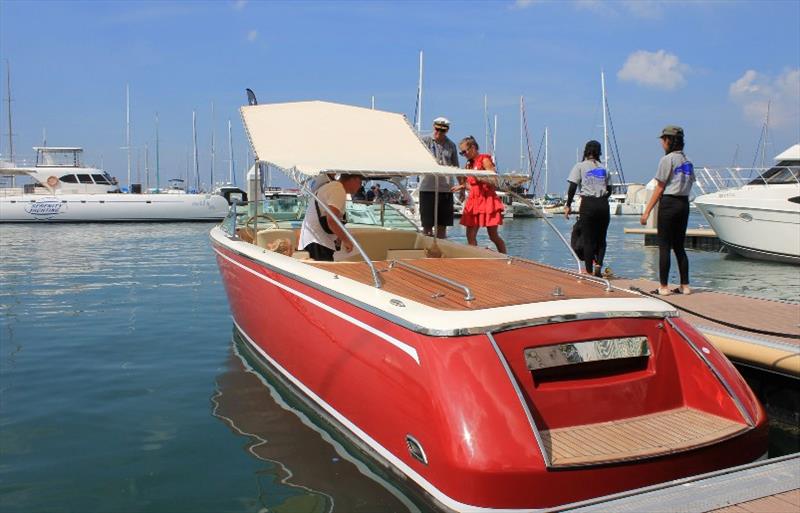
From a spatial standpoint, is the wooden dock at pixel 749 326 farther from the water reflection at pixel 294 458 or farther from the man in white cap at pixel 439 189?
the water reflection at pixel 294 458

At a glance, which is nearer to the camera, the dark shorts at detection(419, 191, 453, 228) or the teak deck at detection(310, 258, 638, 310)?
the teak deck at detection(310, 258, 638, 310)

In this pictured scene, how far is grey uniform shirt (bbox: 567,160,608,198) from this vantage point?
8203 millimetres

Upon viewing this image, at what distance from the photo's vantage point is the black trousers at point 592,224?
8.23 meters

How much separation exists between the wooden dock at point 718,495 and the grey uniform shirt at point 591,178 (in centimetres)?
521

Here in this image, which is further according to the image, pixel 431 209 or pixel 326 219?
pixel 431 209

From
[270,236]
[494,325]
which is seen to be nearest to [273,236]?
[270,236]

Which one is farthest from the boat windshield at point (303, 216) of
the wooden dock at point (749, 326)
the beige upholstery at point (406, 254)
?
the wooden dock at point (749, 326)

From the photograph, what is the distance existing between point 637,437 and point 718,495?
21.7 inches

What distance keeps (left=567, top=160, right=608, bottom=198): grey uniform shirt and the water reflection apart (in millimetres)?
4241

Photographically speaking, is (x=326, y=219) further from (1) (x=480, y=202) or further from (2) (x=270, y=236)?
(1) (x=480, y=202)

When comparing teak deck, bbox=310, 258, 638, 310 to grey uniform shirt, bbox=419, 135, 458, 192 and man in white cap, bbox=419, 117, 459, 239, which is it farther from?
grey uniform shirt, bbox=419, 135, 458, 192

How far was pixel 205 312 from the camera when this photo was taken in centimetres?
991

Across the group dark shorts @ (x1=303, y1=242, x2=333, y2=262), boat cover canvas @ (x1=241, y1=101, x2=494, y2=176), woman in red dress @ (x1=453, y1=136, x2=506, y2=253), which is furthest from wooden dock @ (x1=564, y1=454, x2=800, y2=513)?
woman in red dress @ (x1=453, y1=136, x2=506, y2=253)

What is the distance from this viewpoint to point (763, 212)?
1725cm
